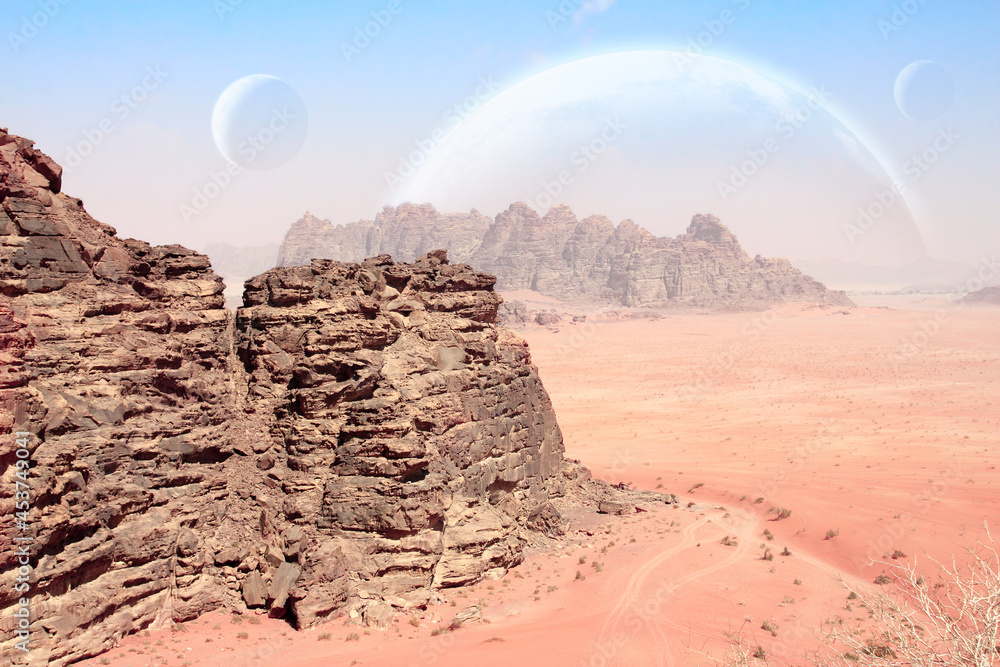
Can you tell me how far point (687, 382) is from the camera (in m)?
54.6

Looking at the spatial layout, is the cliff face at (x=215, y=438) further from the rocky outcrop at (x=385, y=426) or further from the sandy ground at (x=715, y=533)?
the sandy ground at (x=715, y=533)

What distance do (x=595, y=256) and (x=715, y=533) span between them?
409 ft

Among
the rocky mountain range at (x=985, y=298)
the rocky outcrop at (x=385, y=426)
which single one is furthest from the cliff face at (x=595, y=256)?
the rocky outcrop at (x=385, y=426)

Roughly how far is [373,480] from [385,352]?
303 cm

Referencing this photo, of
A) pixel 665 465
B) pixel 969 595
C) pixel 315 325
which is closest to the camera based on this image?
pixel 969 595

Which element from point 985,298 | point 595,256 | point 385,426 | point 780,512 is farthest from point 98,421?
point 985,298

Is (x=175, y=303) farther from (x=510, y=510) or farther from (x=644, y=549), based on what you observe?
(x=644, y=549)

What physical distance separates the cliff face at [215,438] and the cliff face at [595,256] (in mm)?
112354

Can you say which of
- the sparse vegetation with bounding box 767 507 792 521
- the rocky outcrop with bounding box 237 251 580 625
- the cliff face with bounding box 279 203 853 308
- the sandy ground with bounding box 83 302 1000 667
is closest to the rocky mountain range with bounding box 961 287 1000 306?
the cliff face with bounding box 279 203 853 308

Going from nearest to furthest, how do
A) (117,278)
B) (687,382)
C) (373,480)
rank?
(117,278) < (373,480) < (687,382)

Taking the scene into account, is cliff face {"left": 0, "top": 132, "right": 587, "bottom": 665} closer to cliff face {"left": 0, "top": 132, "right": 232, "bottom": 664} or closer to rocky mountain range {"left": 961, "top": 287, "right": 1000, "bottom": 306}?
cliff face {"left": 0, "top": 132, "right": 232, "bottom": 664}

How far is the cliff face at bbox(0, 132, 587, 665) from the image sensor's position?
34.7 ft

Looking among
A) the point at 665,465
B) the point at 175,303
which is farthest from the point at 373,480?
the point at 665,465

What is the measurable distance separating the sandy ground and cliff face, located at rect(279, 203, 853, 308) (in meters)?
74.3
